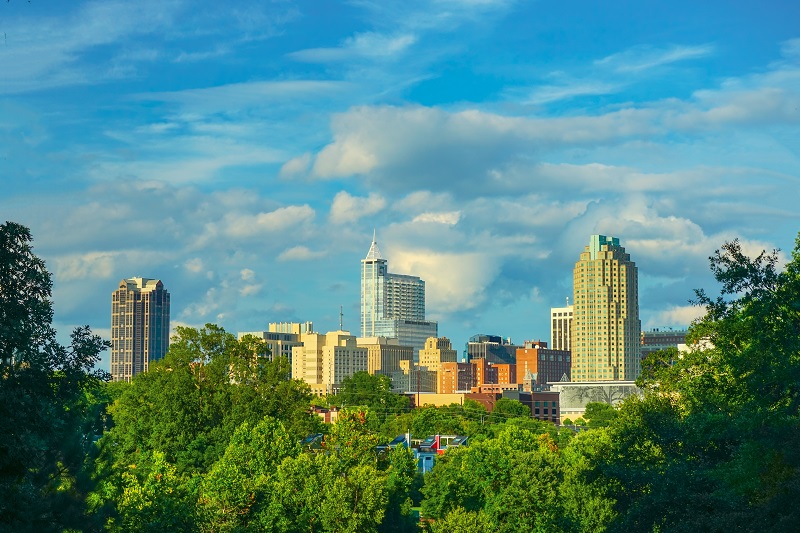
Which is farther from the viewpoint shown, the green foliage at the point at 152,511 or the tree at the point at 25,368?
the green foliage at the point at 152,511

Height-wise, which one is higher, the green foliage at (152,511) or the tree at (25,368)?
the tree at (25,368)

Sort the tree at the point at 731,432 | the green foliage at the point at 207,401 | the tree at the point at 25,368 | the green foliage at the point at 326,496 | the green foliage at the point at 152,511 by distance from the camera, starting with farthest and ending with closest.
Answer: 1. the green foliage at the point at 207,401
2. the green foliage at the point at 326,496
3. the green foliage at the point at 152,511
4. the tree at the point at 731,432
5. the tree at the point at 25,368

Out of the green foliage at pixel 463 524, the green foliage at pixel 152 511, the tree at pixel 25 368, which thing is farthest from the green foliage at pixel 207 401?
the tree at pixel 25 368

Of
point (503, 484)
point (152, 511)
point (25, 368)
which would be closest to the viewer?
point (25, 368)

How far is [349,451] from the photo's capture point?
9256cm

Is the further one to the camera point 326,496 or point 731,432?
point 326,496

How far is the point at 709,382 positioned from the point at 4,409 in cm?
4308

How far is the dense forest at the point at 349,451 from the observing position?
38469 mm

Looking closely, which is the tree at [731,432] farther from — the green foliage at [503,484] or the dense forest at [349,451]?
the green foliage at [503,484]

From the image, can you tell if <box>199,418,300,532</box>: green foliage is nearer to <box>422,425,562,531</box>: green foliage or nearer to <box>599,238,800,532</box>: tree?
<box>422,425,562,531</box>: green foliage

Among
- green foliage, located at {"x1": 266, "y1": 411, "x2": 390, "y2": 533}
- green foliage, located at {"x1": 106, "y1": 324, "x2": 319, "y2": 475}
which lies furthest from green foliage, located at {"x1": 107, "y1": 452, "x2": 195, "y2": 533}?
green foliage, located at {"x1": 106, "y1": 324, "x2": 319, "y2": 475}

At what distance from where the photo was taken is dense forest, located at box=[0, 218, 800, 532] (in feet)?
126

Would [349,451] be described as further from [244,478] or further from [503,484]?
[503,484]

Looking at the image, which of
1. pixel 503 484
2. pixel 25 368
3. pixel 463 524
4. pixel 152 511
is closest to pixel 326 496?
pixel 463 524
